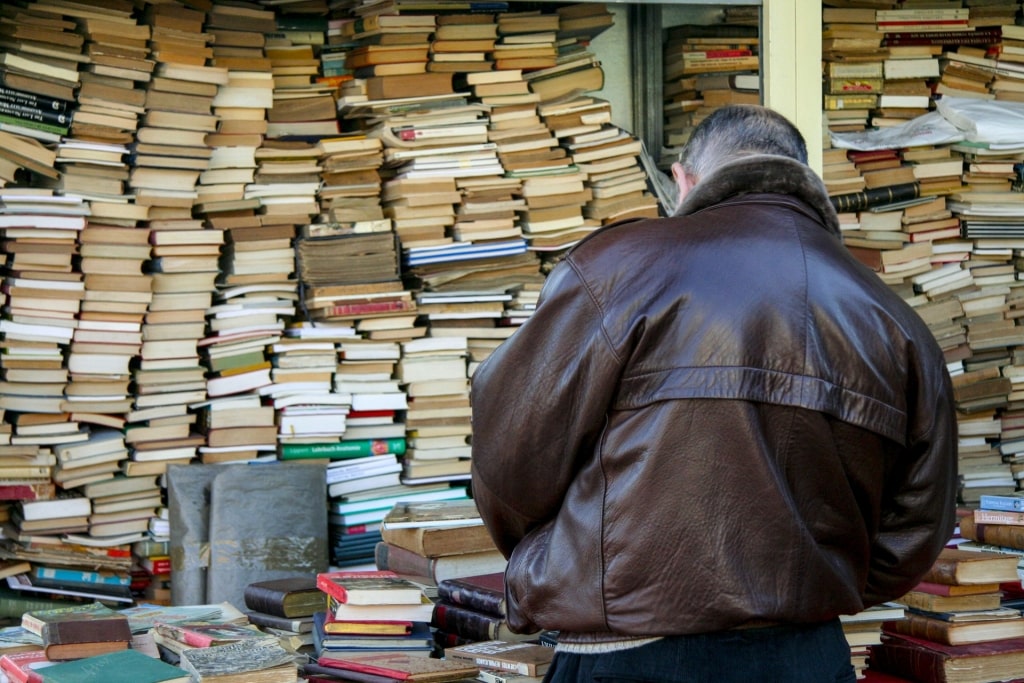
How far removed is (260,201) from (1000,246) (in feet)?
10.8

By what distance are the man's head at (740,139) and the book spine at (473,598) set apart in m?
1.19

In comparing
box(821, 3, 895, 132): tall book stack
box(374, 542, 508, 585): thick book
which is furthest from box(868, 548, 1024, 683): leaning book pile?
box(821, 3, 895, 132): tall book stack

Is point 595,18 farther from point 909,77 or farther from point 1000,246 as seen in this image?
point 1000,246

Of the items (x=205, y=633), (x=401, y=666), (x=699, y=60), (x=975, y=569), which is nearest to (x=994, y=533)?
(x=975, y=569)

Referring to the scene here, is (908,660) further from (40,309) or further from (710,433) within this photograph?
(40,309)

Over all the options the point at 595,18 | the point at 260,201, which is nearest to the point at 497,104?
the point at 595,18

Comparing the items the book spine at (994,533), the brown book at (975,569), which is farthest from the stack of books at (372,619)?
the book spine at (994,533)

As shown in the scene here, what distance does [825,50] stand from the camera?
5.75 metres

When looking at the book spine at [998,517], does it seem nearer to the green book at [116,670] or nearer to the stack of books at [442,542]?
the stack of books at [442,542]

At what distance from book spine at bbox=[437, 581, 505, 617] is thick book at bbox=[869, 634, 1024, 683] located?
3.08ft

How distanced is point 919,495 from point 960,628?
1.12 metres

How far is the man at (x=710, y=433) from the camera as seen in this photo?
1801mm

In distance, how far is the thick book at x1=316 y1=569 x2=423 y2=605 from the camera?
2.84 meters

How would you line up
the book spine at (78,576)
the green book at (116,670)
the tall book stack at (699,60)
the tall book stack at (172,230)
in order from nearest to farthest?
the green book at (116,670)
the book spine at (78,576)
the tall book stack at (172,230)
the tall book stack at (699,60)
